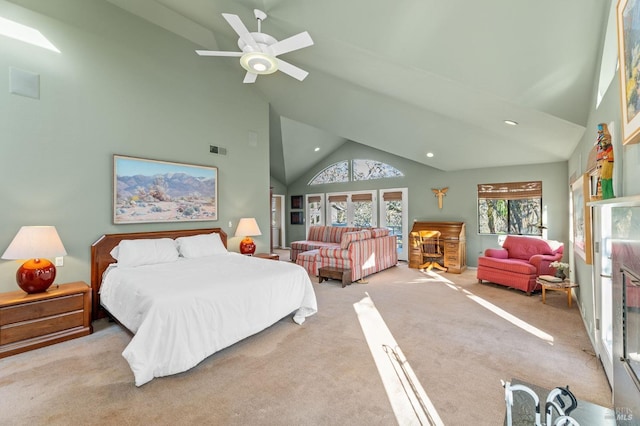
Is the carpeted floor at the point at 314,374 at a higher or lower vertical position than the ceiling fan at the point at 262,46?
lower

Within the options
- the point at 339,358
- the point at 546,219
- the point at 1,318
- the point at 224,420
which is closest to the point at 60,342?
the point at 1,318

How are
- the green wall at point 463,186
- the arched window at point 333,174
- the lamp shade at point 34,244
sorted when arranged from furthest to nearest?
the arched window at point 333,174, the green wall at point 463,186, the lamp shade at point 34,244

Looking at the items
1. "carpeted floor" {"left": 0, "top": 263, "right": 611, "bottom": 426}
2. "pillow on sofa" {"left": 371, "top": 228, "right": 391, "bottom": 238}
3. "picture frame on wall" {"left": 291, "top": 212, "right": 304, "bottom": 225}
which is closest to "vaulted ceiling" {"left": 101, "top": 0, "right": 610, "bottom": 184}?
"pillow on sofa" {"left": 371, "top": 228, "right": 391, "bottom": 238}

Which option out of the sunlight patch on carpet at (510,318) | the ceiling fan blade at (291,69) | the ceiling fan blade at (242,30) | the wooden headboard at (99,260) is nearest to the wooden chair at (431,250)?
the sunlight patch on carpet at (510,318)

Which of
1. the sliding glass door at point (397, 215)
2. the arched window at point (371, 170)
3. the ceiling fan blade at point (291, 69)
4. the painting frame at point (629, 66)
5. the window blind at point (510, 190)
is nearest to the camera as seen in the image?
the painting frame at point (629, 66)

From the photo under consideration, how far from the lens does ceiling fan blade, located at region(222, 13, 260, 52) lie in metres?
2.46

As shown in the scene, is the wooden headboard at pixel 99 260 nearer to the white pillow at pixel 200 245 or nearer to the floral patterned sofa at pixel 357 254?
the white pillow at pixel 200 245

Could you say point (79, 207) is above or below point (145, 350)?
above

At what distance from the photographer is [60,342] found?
10.1 ft

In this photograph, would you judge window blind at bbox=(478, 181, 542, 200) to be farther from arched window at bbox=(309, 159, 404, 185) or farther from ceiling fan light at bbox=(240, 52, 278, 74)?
ceiling fan light at bbox=(240, 52, 278, 74)

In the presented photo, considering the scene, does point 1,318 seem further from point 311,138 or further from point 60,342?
point 311,138

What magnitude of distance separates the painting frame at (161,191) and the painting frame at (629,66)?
5053 millimetres

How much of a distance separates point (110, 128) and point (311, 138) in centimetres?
500

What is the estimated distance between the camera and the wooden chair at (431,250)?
6719mm
